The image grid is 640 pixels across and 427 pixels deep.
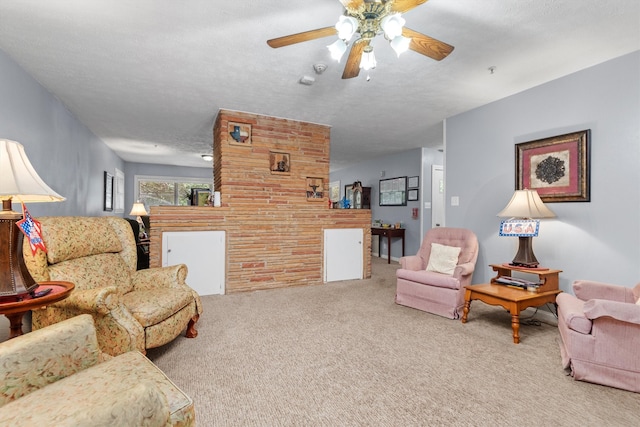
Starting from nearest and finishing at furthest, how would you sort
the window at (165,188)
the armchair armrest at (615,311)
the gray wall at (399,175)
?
the armchair armrest at (615,311), the gray wall at (399,175), the window at (165,188)

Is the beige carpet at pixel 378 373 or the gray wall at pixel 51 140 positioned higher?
the gray wall at pixel 51 140

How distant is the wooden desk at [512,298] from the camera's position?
2.49 m

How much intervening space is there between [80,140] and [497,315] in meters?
5.87

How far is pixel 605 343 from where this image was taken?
6.17 feet

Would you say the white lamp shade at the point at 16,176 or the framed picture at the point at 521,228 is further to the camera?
the framed picture at the point at 521,228

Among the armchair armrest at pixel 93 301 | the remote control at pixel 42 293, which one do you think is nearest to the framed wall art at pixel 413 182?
the armchair armrest at pixel 93 301

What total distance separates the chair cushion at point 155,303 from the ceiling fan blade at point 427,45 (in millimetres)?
2334

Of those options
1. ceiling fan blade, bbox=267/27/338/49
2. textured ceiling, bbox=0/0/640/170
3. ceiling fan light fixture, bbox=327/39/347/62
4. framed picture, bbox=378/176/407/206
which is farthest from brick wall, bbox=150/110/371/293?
ceiling fan light fixture, bbox=327/39/347/62

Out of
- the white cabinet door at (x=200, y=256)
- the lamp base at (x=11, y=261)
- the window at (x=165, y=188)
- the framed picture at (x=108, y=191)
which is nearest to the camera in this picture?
the lamp base at (x=11, y=261)

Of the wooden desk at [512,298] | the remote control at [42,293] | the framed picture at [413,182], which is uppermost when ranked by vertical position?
the framed picture at [413,182]

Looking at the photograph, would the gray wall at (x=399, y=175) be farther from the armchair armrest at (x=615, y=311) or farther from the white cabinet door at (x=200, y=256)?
the armchair armrest at (x=615, y=311)

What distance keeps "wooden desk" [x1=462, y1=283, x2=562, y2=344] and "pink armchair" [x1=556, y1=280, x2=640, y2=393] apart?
17.0 inches

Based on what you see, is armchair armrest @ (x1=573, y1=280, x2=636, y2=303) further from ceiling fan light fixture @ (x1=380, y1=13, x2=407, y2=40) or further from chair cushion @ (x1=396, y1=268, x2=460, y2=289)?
ceiling fan light fixture @ (x1=380, y1=13, x2=407, y2=40)

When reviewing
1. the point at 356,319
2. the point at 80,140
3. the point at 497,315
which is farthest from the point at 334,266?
the point at 80,140
